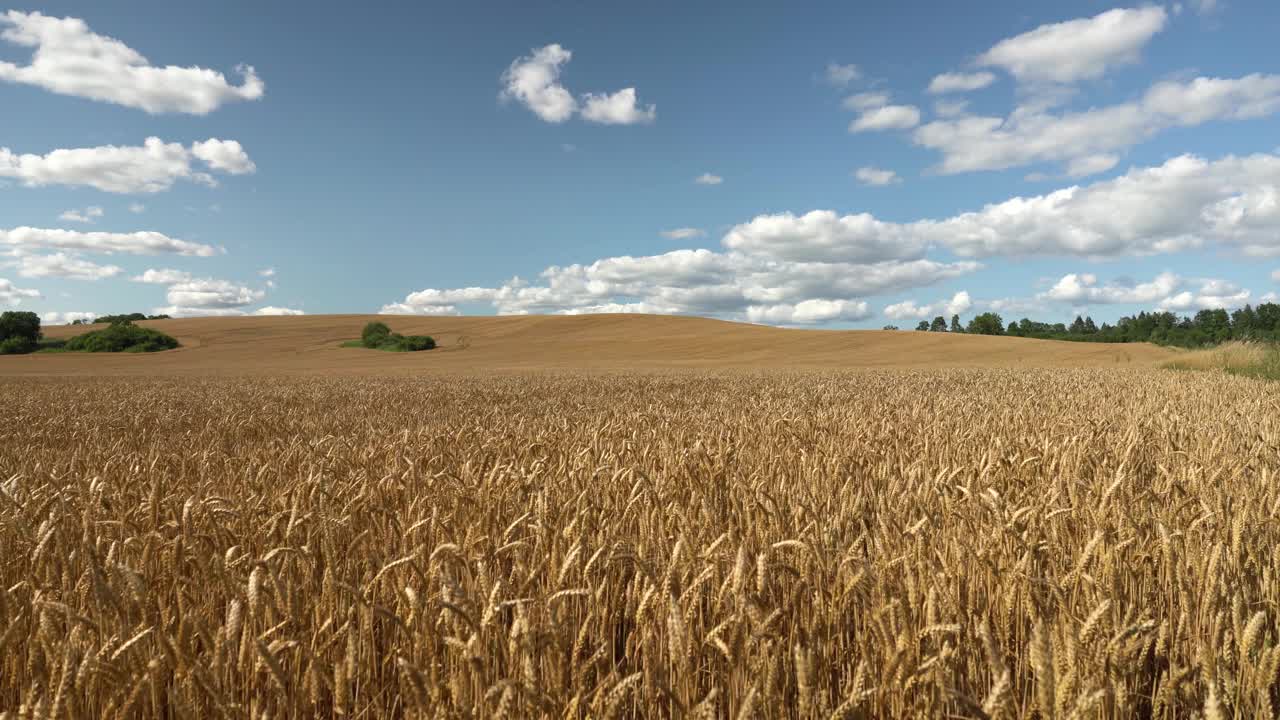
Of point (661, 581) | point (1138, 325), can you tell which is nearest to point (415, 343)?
point (661, 581)

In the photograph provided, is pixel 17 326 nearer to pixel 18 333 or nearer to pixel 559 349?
pixel 18 333

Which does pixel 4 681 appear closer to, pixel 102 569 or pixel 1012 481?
pixel 102 569

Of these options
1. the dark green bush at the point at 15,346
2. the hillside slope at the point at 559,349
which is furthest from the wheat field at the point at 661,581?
the dark green bush at the point at 15,346

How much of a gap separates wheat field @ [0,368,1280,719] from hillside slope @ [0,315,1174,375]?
840 inches

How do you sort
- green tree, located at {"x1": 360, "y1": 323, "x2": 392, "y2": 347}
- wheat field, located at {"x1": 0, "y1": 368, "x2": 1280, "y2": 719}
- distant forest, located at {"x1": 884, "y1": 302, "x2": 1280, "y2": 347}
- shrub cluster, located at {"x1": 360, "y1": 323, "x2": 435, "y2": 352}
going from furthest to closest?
distant forest, located at {"x1": 884, "y1": 302, "x2": 1280, "y2": 347} → green tree, located at {"x1": 360, "y1": 323, "x2": 392, "y2": 347} → shrub cluster, located at {"x1": 360, "y1": 323, "x2": 435, "y2": 352} → wheat field, located at {"x1": 0, "y1": 368, "x2": 1280, "y2": 719}

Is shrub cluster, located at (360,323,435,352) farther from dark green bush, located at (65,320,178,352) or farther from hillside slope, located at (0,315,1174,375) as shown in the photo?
dark green bush, located at (65,320,178,352)

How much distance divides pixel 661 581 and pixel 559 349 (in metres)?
40.8

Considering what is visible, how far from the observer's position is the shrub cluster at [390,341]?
44.0 metres

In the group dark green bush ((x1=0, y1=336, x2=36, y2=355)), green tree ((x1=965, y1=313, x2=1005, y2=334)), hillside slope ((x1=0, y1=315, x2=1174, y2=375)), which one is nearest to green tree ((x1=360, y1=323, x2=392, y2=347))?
hillside slope ((x1=0, y1=315, x2=1174, y2=375))

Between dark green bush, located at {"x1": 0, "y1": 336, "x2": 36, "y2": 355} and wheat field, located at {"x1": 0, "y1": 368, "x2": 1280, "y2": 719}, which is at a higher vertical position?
dark green bush, located at {"x1": 0, "y1": 336, "x2": 36, "y2": 355}

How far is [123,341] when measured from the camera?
44656 millimetres

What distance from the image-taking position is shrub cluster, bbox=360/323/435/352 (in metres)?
44.0

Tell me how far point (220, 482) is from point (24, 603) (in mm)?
1845

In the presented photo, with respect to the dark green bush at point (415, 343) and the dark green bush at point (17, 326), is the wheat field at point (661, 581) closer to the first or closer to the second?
the dark green bush at point (415, 343)
